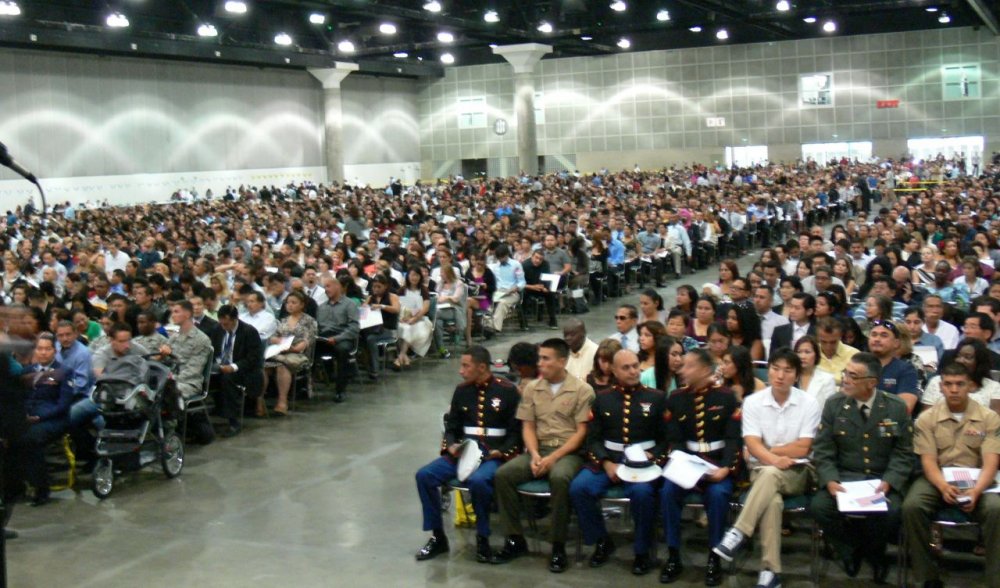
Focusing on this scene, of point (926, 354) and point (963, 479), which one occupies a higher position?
point (926, 354)

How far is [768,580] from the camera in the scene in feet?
16.3

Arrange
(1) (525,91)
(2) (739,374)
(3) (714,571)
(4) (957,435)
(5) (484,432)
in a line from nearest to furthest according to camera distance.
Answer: (4) (957,435), (3) (714,571), (5) (484,432), (2) (739,374), (1) (525,91)

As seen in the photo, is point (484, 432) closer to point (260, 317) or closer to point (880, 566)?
point (880, 566)

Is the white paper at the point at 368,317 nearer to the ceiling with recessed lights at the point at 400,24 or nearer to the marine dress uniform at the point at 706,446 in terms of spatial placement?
the marine dress uniform at the point at 706,446

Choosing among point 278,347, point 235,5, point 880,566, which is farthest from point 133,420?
point 235,5

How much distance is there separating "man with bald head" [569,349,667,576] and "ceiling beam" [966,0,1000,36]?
1121 inches

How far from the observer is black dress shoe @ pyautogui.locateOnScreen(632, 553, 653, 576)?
5.35 meters

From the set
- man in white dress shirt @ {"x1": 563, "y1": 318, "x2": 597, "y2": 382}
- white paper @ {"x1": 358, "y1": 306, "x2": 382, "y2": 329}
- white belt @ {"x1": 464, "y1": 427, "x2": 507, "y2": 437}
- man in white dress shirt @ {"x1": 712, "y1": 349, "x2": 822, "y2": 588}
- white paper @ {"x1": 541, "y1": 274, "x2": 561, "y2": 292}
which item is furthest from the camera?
white paper @ {"x1": 541, "y1": 274, "x2": 561, "y2": 292}

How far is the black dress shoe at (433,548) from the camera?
572cm

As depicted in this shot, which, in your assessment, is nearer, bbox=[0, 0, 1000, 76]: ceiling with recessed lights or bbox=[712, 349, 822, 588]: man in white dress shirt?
bbox=[712, 349, 822, 588]: man in white dress shirt

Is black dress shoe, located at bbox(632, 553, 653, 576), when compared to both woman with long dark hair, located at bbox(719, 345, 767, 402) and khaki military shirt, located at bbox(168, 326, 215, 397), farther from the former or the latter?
khaki military shirt, located at bbox(168, 326, 215, 397)

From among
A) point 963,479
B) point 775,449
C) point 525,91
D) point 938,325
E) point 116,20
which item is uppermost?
point 116,20

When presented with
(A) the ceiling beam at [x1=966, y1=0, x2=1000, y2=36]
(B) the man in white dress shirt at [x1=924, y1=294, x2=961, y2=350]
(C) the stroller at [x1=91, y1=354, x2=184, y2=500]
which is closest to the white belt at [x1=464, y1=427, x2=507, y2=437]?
(C) the stroller at [x1=91, y1=354, x2=184, y2=500]

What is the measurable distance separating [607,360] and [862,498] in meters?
1.67
